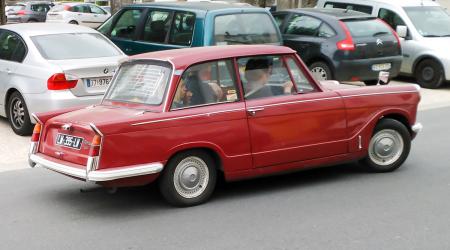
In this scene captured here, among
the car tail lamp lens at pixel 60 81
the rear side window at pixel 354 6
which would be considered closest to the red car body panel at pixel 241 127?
the car tail lamp lens at pixel 60 81

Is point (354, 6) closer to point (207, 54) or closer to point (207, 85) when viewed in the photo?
point (207, 54)

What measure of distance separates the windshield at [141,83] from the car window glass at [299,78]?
4.18ft

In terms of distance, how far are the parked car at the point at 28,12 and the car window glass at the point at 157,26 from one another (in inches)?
1153

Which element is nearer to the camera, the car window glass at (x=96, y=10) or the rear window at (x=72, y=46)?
the rear window at (x=72, y=46)

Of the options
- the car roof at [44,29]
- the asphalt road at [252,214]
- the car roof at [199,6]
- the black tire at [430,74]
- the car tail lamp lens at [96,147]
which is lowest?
the black tire at [430,74]

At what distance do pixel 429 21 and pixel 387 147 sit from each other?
9.19m

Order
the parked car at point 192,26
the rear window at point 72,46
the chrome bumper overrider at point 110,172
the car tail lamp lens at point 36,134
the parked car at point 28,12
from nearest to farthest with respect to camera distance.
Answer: the chrome bumper overrider at point 110,172 → the car tail lamp lens at point 36,134 → the rear window at point 72,46 → the parked car at point 192,26 → the parked car at point 28,12

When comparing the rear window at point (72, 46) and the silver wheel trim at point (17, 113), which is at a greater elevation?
the rear window at point (72, 46)

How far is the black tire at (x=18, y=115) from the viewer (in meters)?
10.0

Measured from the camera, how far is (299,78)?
7.27 metres

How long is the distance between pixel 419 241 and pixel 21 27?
7349 mm

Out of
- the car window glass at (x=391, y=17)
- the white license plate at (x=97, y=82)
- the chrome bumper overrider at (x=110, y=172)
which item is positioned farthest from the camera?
the car window glass at (x=391, y=17)

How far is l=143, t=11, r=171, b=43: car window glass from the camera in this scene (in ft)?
39.0

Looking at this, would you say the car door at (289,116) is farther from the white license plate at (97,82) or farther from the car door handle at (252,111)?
the white license plate at (97,82)
